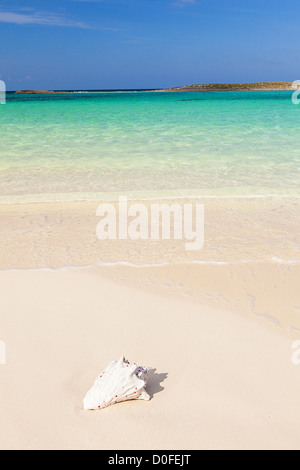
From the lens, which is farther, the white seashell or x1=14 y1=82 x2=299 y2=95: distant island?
x1=14 y1=82 x2=299 y2=95: distant island

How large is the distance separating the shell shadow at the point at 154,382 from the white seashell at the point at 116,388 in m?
0.10

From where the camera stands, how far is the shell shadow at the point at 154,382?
2551 mm

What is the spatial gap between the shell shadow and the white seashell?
4.0 inches

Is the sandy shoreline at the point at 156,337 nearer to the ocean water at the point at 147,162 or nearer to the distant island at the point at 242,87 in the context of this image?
the ocean water at the point at 147,162

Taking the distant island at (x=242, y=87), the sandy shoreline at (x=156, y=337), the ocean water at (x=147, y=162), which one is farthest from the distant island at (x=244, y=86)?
the sandy shoreline at (x=156, y=337)

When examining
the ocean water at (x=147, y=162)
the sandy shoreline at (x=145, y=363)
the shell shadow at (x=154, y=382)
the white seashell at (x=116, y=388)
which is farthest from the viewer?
the ocean water at (x=147, y=162)

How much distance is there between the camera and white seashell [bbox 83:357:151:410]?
7.79 ft

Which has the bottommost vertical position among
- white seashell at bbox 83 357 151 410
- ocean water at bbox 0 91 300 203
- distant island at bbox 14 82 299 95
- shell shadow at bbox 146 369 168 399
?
shell shadow at bbox 146 369 168 399

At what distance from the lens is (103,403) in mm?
2371

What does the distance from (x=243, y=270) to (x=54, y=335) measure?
1998 millimetres

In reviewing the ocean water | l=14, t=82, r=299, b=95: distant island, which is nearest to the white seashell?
the ocean water

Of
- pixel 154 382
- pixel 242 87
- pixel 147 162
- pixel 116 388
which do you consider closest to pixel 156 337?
pixel 154 382

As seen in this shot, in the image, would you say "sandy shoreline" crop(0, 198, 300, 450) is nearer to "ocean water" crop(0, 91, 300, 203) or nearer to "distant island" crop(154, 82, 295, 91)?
"ocean water" crop(0, 91, 300, 203)
